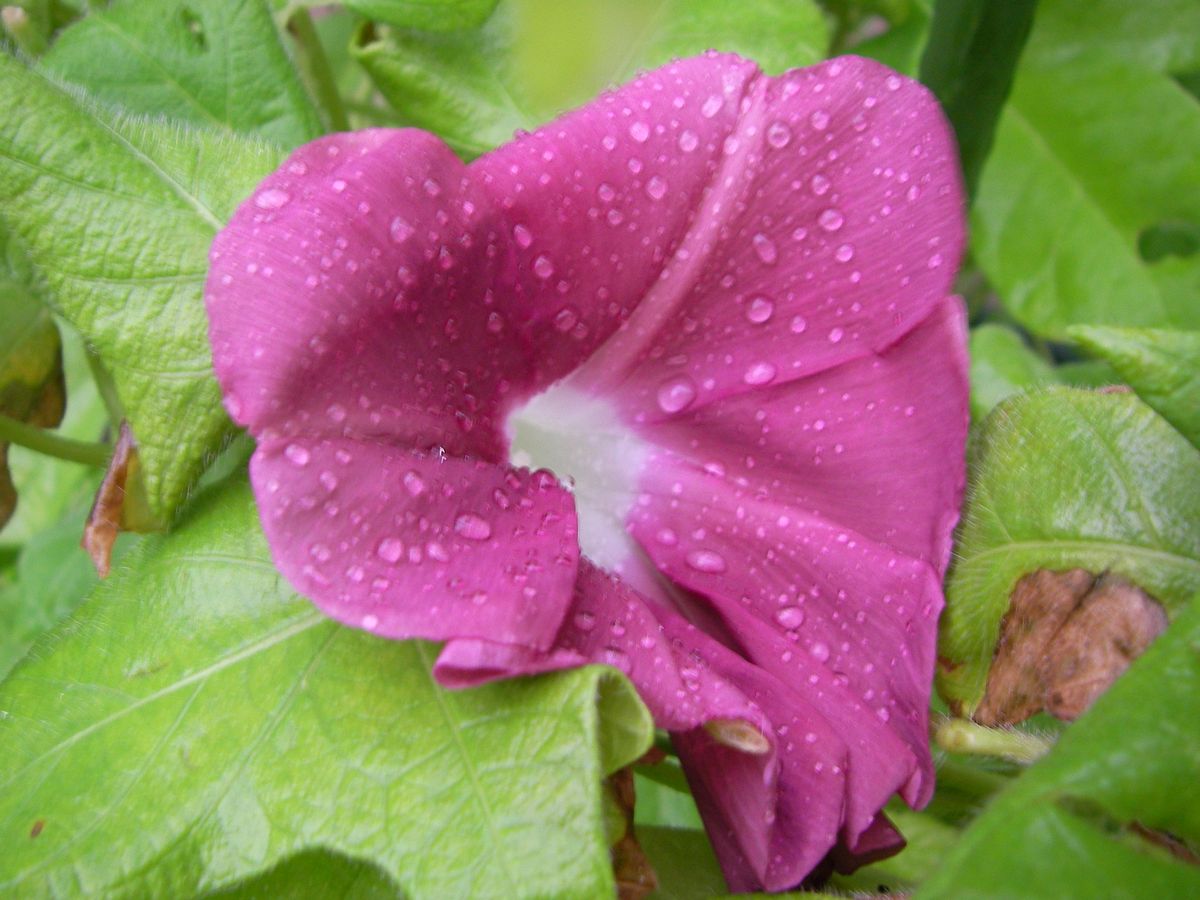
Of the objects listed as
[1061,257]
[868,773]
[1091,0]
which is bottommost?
[1061,257]

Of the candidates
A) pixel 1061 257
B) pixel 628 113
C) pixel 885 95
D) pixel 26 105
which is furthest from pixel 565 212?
pixel 1061 257

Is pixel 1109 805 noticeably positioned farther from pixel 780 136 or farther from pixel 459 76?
pixel 459 76

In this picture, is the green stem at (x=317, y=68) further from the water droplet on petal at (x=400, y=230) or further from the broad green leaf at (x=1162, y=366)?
the broad green leaf at (x=1162, y=366)

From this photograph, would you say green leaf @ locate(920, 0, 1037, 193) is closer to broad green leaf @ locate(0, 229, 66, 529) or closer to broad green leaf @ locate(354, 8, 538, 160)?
broad green leaf @ locate(354, 8, 538, 160)

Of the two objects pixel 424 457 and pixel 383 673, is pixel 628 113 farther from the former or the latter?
pixel 383 673

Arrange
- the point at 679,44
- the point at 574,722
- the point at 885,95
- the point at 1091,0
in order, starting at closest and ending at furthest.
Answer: the point at 574,722 → the point at 885,95 → the point at 679,44 → the point at 1091,0

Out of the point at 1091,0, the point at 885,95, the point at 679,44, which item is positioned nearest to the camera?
the point at 885,95
